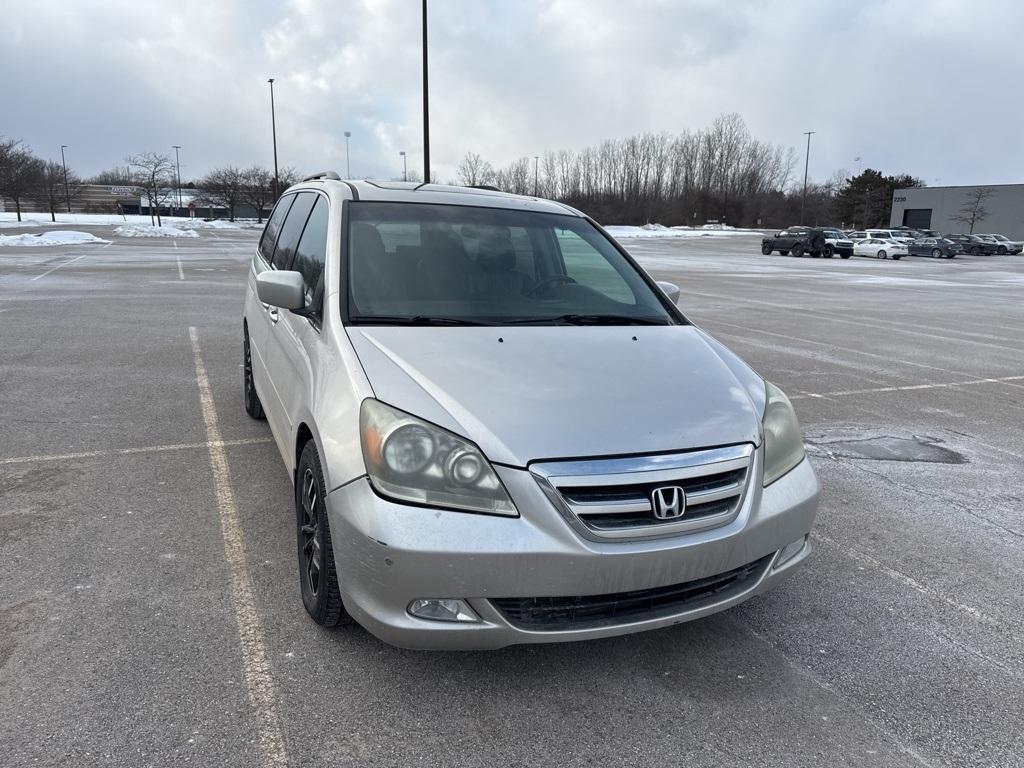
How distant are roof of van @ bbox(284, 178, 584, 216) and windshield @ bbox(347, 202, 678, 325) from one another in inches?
2.7

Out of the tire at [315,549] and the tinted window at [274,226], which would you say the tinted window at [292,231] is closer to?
the tinted window at [274,226]

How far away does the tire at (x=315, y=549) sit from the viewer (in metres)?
2.77

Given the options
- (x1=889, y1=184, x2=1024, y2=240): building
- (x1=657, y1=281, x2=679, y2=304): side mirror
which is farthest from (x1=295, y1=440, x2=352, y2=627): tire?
(x1=889, y1=184, x2=1024, y2=240): building

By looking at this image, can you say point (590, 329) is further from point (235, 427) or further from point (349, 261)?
point (235, 427)

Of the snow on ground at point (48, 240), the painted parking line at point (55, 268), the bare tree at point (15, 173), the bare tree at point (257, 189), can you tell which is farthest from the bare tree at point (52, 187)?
the painted parking line at point (55, 268)

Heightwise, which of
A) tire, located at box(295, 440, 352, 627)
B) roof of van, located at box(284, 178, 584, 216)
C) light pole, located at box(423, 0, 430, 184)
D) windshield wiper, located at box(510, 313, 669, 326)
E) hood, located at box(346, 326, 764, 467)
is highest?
light pole, located at box(423, 0, 430, 184)

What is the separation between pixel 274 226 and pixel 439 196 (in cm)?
190

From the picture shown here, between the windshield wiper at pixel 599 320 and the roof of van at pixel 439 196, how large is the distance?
1.01 meters

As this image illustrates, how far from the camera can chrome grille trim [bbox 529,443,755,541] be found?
2365mm

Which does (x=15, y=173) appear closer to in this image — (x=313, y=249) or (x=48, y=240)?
(x=48, y=240)

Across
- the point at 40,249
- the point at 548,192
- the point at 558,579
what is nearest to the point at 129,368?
the point at 558,579

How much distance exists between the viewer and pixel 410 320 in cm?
326

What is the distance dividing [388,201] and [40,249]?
1235 inches

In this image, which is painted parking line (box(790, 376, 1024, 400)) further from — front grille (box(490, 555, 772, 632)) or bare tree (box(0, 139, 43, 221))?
bare tree (box(0, 139, 43, 221))
